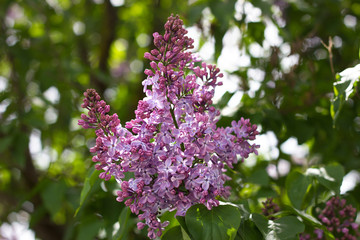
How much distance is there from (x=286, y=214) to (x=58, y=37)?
3139mm

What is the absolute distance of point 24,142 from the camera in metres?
2.39

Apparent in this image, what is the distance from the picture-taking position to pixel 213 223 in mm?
1015

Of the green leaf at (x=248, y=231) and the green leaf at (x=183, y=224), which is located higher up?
the green leaf at (x=183, y=224)

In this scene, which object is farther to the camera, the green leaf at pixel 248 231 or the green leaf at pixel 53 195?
the green leaf at pixel 53 195

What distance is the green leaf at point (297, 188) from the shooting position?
4.73ft

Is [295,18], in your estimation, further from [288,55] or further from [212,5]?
[212,5]

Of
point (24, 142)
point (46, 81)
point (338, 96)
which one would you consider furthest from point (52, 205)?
point (338, 96)

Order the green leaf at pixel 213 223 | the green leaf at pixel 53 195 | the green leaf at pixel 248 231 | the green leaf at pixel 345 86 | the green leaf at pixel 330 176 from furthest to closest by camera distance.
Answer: the green leaf at pixel 53 195 < the green leaf at pixel 330 176 < the green leaf at pixel 345 86 < the green leaf at pixel 248 231 < the green leaf at pixel 213 223

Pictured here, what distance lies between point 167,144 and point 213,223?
0.72 feet

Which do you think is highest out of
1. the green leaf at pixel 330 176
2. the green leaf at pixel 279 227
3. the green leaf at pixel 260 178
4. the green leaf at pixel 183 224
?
the green leaf at pixel 183 224

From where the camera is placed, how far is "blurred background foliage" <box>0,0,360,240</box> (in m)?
1.87

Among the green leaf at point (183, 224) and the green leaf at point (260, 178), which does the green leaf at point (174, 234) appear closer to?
the green leaf at point (183, 224)

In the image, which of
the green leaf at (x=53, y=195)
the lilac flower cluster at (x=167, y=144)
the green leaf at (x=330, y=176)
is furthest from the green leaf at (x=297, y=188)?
the green leaf at (x=53, y=195)

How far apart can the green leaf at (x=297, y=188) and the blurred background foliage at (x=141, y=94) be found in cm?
14
